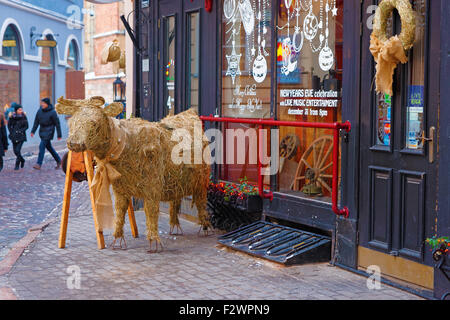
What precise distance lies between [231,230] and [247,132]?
1228mm

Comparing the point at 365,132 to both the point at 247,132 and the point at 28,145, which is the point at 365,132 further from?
the point at 28,145

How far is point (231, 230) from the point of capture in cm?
847

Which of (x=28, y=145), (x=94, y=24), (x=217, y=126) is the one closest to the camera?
(x=217, y=126)

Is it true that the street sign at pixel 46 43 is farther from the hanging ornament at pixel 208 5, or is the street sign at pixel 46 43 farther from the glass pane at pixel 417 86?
the glass pane at pixel 417 86

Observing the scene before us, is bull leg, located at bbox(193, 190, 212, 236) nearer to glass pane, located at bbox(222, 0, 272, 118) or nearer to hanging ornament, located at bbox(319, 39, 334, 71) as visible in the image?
glass pane, located at bbox(222, 0, 272, 118)

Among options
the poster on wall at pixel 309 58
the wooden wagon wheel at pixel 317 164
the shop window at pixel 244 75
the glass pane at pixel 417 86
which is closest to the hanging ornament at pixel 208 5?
the shop window at pixel 244 75

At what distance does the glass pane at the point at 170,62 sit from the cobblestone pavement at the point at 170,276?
2.74m

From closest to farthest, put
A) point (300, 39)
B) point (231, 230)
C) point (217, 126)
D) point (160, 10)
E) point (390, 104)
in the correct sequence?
point (390, 104), point (300, 39), point (231, 230), point (217, 126), point (160, 10)

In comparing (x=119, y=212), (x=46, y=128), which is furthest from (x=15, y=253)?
(x=46, y=128)

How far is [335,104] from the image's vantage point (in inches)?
276

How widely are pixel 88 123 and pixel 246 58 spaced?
2.57 metres
